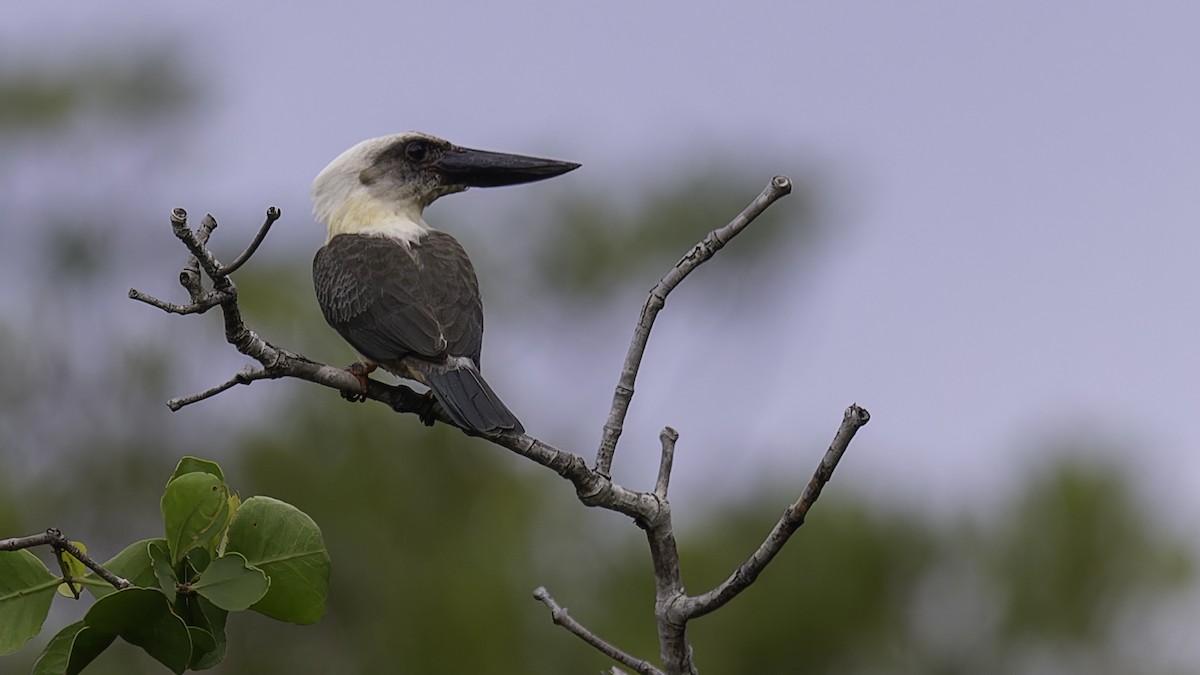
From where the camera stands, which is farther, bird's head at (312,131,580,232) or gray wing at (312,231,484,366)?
bird's head at (312,131,580,232)

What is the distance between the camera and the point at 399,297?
4250 millimetres

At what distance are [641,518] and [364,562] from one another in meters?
14.4

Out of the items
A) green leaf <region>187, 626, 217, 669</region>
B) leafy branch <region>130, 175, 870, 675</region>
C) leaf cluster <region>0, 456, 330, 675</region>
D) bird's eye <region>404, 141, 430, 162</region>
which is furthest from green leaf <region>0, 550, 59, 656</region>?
bird's eye <region>404, 141, 430, 162</region>

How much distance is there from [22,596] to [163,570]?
24cm

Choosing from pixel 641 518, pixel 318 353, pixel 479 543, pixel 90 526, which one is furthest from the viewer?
pixel 90 526

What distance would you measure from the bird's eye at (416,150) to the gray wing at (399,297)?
0.51 m

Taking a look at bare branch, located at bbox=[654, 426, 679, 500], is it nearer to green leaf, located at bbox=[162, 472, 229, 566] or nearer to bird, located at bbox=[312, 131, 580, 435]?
bird, located at bbox=[312, 131, 580, 435]

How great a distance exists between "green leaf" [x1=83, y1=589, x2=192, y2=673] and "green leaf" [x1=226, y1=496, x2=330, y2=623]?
5.6 inches

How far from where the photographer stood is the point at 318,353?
13.5 meters

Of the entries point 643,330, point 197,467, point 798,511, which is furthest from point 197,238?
point 798,511

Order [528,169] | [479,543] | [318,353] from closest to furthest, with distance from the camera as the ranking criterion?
[528,169] < [318,353] < [479,543]

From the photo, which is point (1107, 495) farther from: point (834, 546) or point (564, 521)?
point (564, 521)

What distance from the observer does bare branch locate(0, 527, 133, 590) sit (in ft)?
6.61

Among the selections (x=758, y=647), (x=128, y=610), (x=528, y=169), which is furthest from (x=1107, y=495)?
(x=128, y=610)
